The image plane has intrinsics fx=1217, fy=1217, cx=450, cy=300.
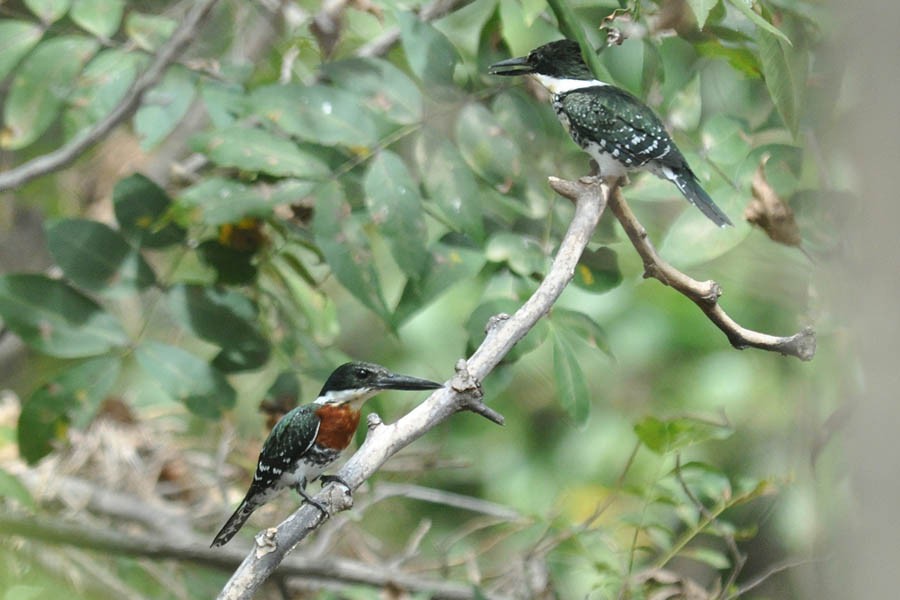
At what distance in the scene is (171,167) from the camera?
3637mm

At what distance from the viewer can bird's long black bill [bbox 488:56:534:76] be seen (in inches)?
105

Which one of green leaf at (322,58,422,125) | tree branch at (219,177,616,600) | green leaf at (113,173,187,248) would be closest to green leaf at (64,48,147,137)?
green leaf at (113,173,187,248)

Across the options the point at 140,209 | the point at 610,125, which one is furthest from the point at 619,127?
the point at 140,209

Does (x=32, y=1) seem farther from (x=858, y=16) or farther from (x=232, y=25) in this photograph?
(x=858, y=16)

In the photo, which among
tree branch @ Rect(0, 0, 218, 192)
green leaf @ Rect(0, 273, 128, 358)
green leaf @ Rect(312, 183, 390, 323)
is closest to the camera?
green leaf @ Rect(312, 183, 390, 323)

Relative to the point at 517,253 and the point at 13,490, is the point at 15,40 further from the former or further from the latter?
the point at 517,253

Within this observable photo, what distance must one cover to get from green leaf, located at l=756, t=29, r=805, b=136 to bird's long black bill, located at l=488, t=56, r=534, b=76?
2.07ft

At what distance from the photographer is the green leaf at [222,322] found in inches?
117

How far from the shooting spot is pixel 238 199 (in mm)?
2840

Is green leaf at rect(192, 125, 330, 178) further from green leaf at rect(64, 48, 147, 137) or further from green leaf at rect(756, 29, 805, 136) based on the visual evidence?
green leaf at rect(756, 29, 805, 136)

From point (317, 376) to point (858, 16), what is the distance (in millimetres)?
2140

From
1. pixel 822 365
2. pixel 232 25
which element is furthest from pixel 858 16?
pixel 232 25

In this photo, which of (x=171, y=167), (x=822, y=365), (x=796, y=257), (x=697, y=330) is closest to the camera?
(x=822, y=365)

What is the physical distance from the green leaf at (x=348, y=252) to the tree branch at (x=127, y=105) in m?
0.64
